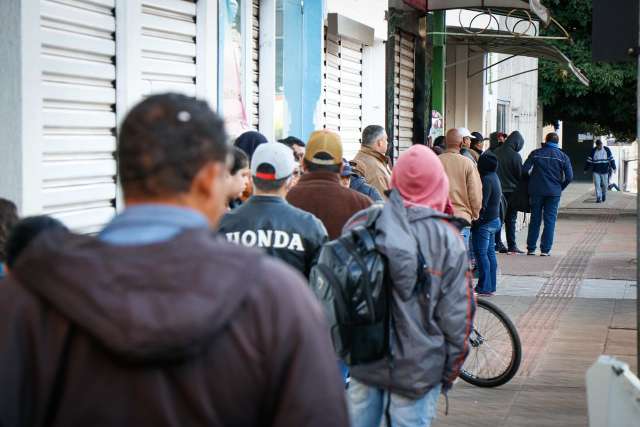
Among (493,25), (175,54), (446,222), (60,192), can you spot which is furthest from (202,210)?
(493,25)

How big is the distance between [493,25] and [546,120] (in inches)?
477

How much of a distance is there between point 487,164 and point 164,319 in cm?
1114

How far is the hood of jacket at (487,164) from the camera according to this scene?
1280 centimetres

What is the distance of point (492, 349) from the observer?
7891 mm

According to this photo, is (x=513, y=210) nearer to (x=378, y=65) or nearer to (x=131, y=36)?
(x=378, y=65)

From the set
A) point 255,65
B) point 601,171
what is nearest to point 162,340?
point 255,65

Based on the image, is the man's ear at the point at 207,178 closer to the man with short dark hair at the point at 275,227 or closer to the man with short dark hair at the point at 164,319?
the man with short dark hair at the point at 164,319

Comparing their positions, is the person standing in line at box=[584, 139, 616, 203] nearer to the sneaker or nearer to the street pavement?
the street pavement

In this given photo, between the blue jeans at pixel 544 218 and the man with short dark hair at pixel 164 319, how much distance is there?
15291 millimetres

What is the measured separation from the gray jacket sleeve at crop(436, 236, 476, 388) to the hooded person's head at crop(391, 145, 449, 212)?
0.33m

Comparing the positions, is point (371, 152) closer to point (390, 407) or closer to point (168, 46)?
point (168, 46)

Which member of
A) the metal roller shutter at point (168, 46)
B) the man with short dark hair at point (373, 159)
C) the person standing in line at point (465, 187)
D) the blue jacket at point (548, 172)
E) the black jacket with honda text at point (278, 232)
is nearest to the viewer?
the black jacket with honda text at point (278, 232)

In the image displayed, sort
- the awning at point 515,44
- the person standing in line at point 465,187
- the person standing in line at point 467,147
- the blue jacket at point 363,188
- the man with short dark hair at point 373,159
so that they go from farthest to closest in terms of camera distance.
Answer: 1. the awning at point 515,44
2. the person standing in line at point 467,147
3. the person standing in line at point 465,187
4. the man with short dark hair at point 373,159
5. the blue jacket at point 363,188

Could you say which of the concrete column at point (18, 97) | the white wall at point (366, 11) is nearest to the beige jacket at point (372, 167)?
the white wall at point (366, 11)
